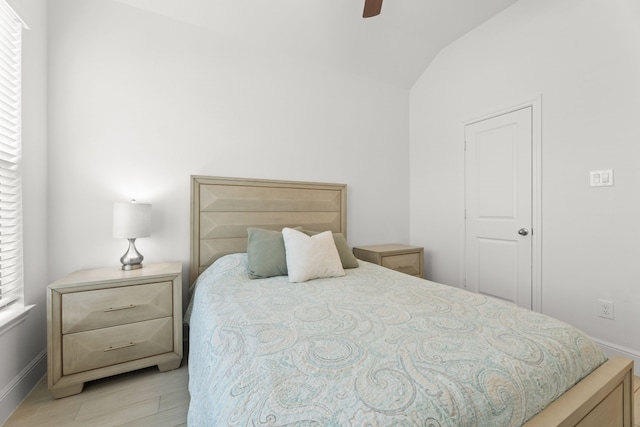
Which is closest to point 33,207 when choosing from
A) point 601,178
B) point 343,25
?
point 343,25

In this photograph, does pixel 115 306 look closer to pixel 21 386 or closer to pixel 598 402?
pixel 21 386

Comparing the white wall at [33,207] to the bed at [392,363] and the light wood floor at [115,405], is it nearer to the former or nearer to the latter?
the light wood floor at [115,405]

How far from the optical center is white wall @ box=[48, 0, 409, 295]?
6.45ft

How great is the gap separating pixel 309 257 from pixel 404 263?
1.46m

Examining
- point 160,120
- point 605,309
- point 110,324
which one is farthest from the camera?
point 160,120

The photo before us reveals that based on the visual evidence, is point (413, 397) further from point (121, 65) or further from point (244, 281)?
point (121, 65)

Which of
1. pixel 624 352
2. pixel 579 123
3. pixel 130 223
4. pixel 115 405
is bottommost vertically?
pixel 115 405

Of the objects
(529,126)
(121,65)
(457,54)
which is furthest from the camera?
(457,54)

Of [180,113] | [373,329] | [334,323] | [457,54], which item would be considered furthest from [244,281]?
[457,54]

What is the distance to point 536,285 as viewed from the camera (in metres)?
2.37

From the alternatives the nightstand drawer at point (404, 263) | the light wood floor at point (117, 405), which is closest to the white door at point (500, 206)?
the nightstand drawer at point (404, 263)

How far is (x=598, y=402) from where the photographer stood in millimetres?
937

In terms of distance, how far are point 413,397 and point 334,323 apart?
0.48 m

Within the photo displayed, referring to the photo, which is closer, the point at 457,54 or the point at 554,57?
the point at 554,57
